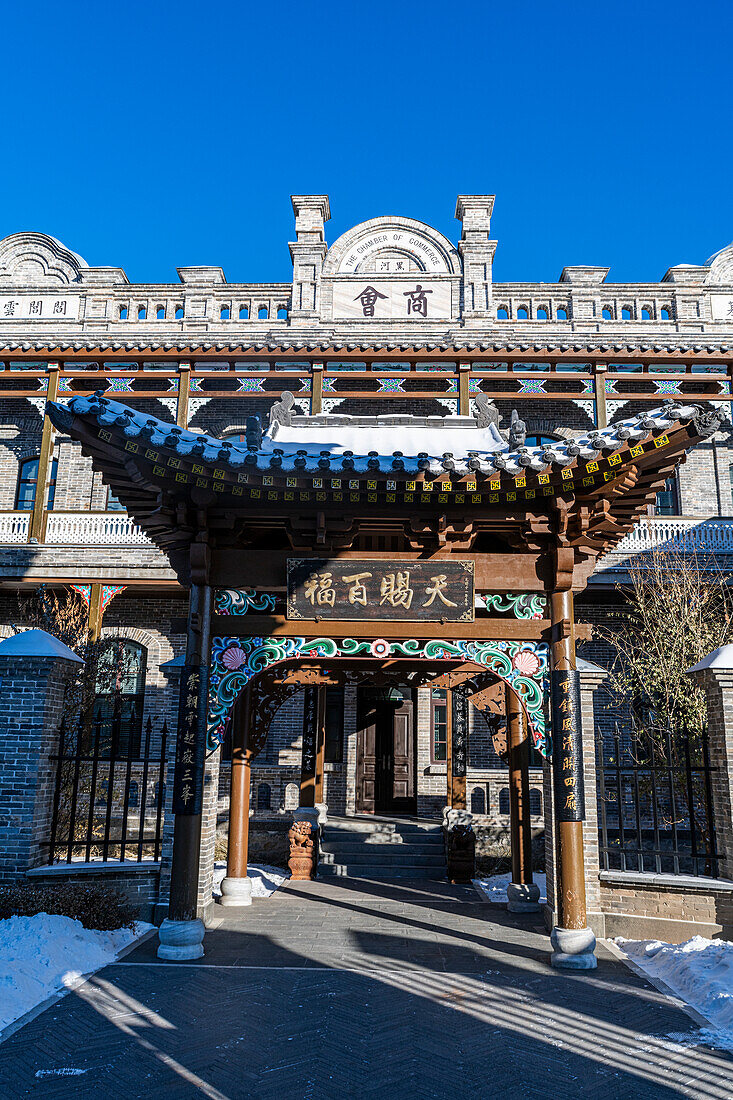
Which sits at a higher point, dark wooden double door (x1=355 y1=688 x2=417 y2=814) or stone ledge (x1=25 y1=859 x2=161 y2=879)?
dark wooden double door (x1=355 y1=688 x2=417 y2=814)

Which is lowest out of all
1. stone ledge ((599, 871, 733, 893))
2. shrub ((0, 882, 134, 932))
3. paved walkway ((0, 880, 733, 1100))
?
paved walkway ((0, 880, 733, 1100))

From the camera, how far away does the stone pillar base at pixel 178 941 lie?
6211 millimetres

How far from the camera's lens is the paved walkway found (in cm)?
411

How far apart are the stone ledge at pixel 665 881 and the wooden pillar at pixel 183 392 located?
1127 cm

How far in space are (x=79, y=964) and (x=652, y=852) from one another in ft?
16.9

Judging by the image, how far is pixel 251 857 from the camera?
13164mm

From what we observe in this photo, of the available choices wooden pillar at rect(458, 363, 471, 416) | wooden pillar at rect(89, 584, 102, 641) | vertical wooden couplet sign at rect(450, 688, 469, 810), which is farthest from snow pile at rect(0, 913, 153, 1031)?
wooden pillar at rect(458, 363, 471, 416)

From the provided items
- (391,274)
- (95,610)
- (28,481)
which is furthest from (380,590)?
(28,481)

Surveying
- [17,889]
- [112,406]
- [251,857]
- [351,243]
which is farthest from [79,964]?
[351,243]

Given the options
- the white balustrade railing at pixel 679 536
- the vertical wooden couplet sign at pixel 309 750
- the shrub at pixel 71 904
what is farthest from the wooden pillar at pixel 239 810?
the white balustrade railing at pixel 679 536

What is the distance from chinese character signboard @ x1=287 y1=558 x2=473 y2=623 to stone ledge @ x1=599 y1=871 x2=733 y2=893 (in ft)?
10.1

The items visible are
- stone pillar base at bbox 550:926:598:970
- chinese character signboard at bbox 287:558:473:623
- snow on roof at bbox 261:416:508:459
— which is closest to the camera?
stone pillar base at bbox 550:926:598:970

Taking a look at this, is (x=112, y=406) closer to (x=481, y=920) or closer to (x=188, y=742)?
(x=188, y=742)

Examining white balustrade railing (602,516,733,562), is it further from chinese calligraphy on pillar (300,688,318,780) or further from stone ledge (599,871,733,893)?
stone ledge (599,871,733,893)
